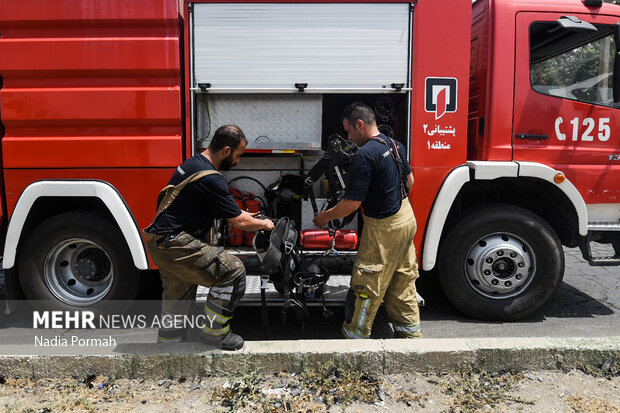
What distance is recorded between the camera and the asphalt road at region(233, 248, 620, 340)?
3916mm

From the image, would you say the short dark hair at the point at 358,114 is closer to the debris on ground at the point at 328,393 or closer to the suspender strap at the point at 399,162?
the suspender strap at the point at 399,162

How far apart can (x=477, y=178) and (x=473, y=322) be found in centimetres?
127

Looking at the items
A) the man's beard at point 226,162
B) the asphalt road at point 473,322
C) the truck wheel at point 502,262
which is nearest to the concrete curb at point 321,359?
the asphalt road at point 473,322

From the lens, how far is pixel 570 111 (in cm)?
388

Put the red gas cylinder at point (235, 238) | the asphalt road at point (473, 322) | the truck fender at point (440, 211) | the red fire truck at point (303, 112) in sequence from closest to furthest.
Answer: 1. the red fire truck at point (303, 112)
2. the truck fender at point (440, 211)
3. the asphalt road at point (473, 322)
4. the red gas cylinder at point (235, 238)

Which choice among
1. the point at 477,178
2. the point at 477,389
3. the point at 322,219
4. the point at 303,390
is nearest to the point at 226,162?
the point at 322,219

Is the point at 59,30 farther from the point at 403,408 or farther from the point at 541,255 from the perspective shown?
the point at 541,255

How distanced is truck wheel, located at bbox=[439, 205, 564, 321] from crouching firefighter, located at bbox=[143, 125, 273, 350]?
1.69 meters

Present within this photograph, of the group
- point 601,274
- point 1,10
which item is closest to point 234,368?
point 1,10

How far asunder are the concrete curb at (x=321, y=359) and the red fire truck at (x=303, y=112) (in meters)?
0.92

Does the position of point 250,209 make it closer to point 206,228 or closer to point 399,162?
Result: point 206,228

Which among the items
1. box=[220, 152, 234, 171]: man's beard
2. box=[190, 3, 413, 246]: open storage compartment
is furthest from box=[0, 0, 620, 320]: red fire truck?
box=[220, 152, 234, 171]: man's beard

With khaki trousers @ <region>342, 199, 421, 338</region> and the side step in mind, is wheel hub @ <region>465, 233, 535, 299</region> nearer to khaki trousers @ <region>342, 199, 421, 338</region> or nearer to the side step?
the side step

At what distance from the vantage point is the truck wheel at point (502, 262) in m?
3.92
